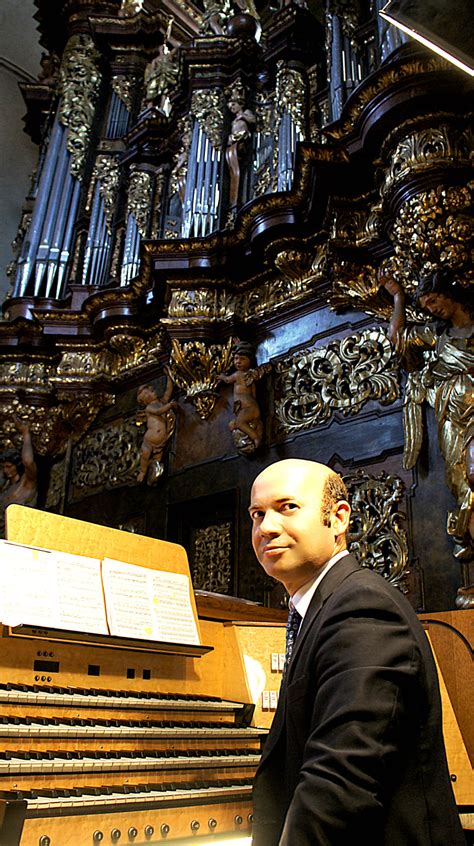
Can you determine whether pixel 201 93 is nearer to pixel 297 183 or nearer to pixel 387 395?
pixel 297 183

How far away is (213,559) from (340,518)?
174 inches

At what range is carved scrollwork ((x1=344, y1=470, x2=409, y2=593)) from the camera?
4.76 meters

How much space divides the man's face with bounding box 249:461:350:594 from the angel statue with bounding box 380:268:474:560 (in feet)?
8.90

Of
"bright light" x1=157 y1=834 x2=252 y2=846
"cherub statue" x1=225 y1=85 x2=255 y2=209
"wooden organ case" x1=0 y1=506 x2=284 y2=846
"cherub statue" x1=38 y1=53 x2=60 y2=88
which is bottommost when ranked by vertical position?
"bright light" x1=157 y1=834 x2=252 y2=846

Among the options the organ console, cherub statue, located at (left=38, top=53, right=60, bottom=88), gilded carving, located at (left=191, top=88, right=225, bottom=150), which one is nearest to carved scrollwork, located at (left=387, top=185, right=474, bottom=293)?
the organ console

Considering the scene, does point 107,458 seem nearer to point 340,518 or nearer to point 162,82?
point 162,82

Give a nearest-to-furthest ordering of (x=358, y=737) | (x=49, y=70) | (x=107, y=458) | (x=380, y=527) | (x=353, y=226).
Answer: (x=358, y=737), (x=380, y=527), (x=353, y=226), (x=107, y=458), (x=49, y=70)

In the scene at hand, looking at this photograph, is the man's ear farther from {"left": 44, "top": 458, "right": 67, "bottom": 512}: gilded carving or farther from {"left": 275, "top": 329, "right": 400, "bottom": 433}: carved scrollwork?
{"left": 44, "top": 458, "right": 67, "bottom": 512}: gilded carving

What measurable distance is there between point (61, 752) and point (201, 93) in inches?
269

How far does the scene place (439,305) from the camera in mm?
4695

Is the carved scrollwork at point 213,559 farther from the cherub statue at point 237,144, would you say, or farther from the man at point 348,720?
the man at point 348,720

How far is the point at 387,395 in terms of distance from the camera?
5238 millimetres

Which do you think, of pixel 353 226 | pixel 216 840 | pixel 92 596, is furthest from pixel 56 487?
pixel 216 840

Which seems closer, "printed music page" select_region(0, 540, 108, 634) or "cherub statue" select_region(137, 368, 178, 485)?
"printed music page" select_region(0, 540, 108, 634)
